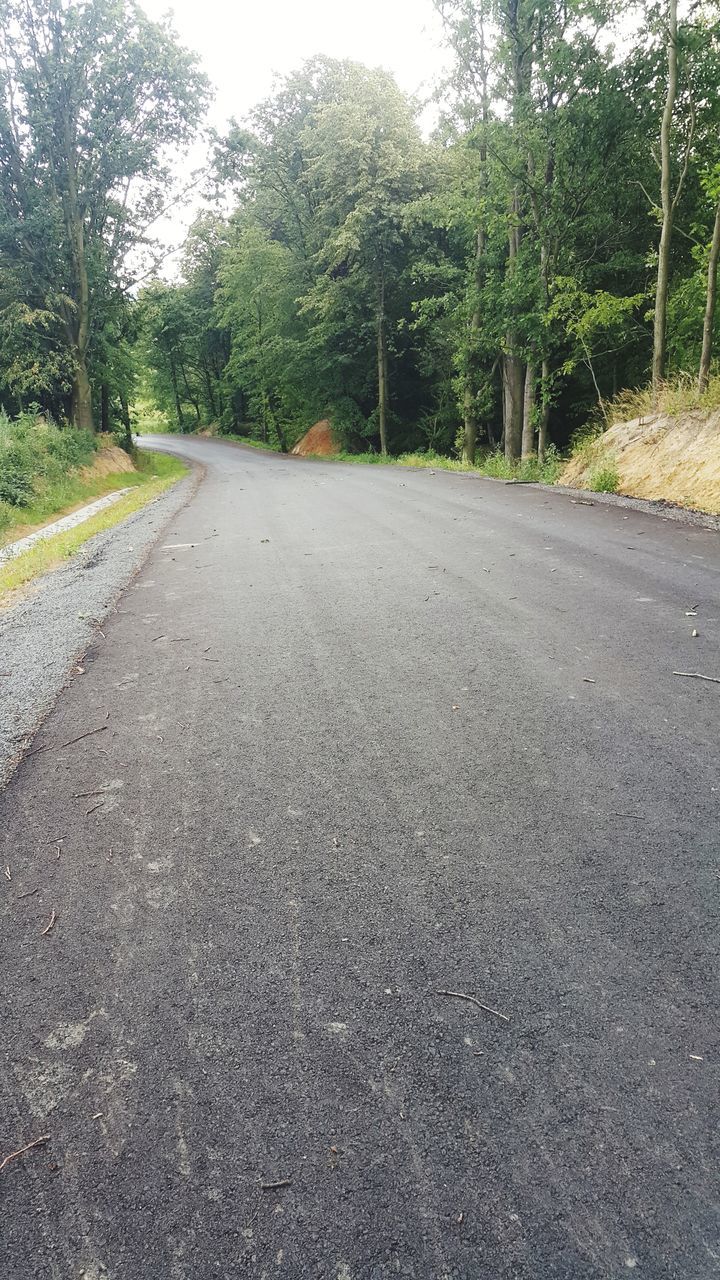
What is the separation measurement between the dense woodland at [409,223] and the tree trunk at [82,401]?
0.23 feet

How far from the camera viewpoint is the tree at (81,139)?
1941 centimetres

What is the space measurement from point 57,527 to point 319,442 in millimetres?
21839

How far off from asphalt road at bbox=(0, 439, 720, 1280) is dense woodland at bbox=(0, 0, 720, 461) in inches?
428

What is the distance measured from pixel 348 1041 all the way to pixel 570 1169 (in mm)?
559

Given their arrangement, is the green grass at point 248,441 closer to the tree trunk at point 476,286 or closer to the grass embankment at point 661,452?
the tree trunk at point 476,286

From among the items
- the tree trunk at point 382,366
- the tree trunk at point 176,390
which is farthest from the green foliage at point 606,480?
the tree trunk at point 176,390

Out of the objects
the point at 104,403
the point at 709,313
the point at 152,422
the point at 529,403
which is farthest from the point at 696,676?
the point at 152,422

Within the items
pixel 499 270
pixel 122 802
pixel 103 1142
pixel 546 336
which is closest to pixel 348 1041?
pixel 103 1142

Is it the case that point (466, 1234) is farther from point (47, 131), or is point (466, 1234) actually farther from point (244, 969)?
point (47, 131)

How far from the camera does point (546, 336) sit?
15445 millimetres

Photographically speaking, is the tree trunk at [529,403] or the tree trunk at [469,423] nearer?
the tree trunk at [529,403]

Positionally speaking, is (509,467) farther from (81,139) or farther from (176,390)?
(176,390)

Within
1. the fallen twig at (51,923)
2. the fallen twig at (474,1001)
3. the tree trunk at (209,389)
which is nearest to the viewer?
the fallen twig at (474,1001)

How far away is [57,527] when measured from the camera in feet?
41.8
